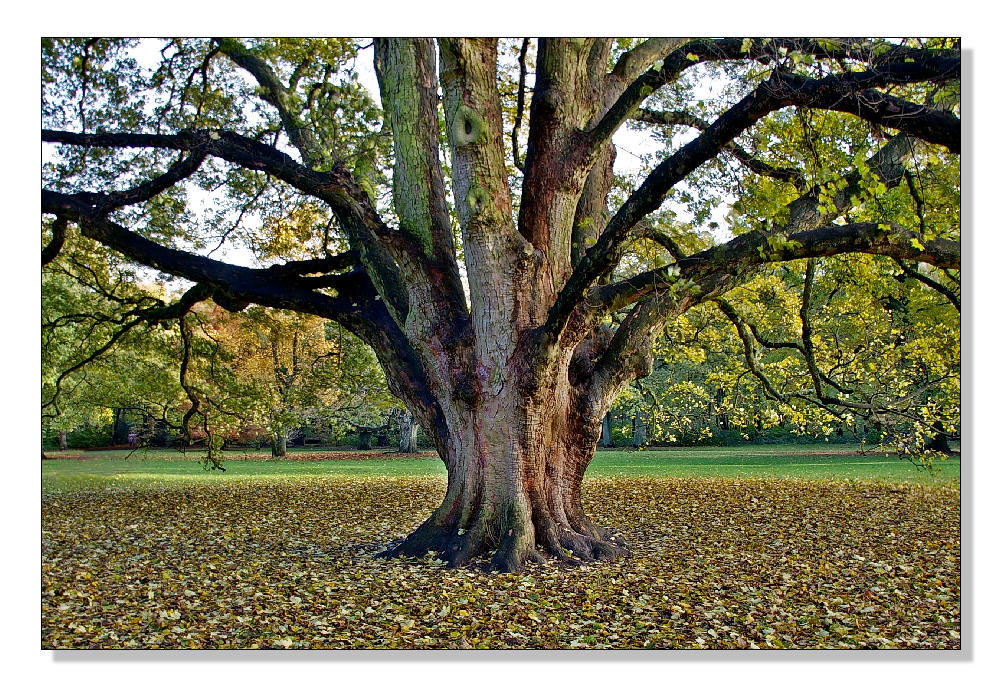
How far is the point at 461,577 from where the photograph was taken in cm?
575

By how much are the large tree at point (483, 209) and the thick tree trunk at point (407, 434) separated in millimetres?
14153

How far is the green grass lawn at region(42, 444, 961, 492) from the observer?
7197mm

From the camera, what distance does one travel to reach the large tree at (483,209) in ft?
18.2

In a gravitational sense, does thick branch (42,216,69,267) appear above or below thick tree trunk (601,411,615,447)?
above

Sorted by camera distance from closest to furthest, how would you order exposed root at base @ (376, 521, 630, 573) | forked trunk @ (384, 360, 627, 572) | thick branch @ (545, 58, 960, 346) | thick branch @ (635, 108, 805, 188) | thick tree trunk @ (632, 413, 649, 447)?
1. thick branch @ (545, 58, 960, 346)
2. exposed root at base @ (376, 521, 630, 573)
3. forked trunk @ (384, 360, 627, 572)
4. thick branch @ (635, 108, 805, 188)
5. thick tree trunk @ (632, 413, 649, 447)

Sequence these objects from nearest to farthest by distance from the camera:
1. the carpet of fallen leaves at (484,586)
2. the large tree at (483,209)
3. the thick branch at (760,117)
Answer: the thick branch at (760,117), the carpet of fallen leaves at (484,586), the large tree at (483,209)

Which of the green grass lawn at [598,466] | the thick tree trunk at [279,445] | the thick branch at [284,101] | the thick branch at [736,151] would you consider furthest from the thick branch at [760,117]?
the thick tree trunk at [279,445]

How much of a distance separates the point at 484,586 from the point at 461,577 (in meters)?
0.32

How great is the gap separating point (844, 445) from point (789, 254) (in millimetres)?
12820

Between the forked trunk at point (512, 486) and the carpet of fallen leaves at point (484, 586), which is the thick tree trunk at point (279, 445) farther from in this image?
the forked trunk at point (512, 486)

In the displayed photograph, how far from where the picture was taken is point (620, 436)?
22641mm

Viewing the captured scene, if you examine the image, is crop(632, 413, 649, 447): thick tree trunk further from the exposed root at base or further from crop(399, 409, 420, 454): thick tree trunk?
the exposed root at base

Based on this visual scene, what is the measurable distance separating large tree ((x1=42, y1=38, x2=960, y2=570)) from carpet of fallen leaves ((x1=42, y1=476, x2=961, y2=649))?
2.26ft

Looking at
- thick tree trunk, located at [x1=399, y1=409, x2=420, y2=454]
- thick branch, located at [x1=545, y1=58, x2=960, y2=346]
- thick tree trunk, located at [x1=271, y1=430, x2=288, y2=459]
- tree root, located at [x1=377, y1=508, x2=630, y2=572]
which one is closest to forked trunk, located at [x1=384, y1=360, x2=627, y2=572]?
tree root, located at [x1=377, y1=508, x2=630, y2=572]
